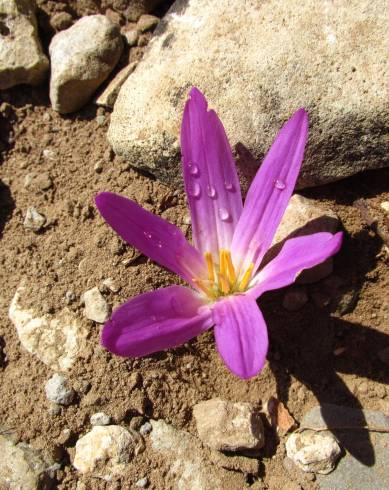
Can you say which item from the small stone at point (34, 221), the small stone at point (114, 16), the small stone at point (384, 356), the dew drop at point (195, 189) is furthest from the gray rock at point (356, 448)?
the small stone at point (114, 16)

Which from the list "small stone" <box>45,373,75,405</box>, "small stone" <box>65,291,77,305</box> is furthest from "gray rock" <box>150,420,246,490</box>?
"small stone" <box>65,291,77,305</box>

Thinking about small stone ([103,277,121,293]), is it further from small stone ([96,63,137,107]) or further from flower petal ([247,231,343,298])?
small stone ([96,63,137,107])

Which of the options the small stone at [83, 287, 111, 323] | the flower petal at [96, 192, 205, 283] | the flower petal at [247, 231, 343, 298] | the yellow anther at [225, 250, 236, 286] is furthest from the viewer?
the small stone at [83, 287, 111, 323]

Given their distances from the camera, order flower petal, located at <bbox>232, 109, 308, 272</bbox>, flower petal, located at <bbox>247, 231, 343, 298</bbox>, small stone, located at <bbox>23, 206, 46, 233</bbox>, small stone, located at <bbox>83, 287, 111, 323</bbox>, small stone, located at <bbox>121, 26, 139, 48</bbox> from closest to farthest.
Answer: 1. flower petal, located at <bbox>247, 231, 343, 298</bbox>
2. flower petal, located at <bbox>232, 109, 308, 272</bbox>
3. small stone, located at <bbox>83, 287, 111, 323</bbox>
4. small stone, located at <bbox>23, 206, 46, 233</bbox>
5. small stone, located at <bbox>121, 26, 139, 48</bbox>

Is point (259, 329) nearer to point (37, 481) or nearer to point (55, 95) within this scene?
point (37, 481)

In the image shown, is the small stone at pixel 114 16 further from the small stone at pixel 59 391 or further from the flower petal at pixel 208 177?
the small stone at pixel 59 391
